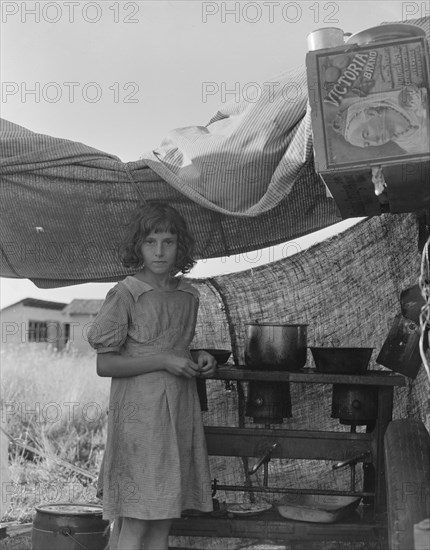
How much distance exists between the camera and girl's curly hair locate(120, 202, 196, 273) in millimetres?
3101

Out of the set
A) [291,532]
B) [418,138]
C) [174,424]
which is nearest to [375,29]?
[418,138]

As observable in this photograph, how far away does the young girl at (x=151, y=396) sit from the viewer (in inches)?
115

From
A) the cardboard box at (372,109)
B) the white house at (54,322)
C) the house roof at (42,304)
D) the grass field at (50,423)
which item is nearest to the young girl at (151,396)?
the cardboard box at (372,109)

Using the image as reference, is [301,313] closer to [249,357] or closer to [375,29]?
[249,357]

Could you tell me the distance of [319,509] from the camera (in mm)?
3217

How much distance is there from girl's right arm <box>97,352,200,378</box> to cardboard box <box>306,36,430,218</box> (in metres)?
1.17

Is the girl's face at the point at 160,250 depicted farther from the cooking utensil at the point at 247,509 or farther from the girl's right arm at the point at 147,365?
the cooking utensil at the point at 247,509

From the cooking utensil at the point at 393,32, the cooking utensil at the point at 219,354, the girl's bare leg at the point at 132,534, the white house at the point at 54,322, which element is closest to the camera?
the cooking utensil at the point at 393,32

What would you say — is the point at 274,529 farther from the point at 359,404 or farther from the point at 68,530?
the point at 68,530

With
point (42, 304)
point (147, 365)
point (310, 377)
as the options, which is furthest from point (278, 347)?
point (42, 304)

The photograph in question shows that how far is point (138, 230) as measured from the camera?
3135 millimetres

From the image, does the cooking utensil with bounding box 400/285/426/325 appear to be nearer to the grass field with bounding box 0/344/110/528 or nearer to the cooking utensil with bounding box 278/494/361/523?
the cooking utensil with bounding box 278/494/361/523

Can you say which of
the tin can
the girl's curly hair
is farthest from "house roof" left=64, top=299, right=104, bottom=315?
the tin can

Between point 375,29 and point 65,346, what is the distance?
11.3m
